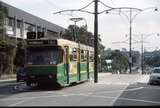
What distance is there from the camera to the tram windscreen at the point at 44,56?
27.5m

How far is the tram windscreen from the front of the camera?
27.5 m

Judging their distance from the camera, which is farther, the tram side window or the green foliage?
the green foliage

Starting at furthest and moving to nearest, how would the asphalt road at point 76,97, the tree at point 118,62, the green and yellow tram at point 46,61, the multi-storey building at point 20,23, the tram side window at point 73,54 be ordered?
the tree at point 118,62, the multi-storey building at point 20,23, the tram side window at point 73,54, the green and yellow tram at point 46,61, the asphalt road at point 76,97

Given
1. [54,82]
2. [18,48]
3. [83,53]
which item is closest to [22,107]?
[54,82]

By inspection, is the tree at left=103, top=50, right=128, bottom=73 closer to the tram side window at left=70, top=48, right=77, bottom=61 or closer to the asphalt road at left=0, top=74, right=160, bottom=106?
the tram side window at left=70, top=48, right=77, bottom=61

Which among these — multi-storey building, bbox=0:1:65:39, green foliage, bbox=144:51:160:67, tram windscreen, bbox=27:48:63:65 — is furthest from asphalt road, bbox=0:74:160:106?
green foliage, bbox=144:51:160:67

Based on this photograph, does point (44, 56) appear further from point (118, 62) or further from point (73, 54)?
point (118, 62)

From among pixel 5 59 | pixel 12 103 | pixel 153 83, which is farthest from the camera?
pixel 5 59

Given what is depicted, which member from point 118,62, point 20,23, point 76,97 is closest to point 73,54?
point 76,97

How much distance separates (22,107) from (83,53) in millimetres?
17346

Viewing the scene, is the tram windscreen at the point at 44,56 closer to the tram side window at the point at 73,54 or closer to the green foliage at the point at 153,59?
the tram side window at the point at 73,54

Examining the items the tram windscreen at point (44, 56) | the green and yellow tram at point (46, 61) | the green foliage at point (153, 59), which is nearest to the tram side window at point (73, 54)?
the green and yellow tram at point (46, 61)

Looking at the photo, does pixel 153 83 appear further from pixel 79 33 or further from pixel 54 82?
pixel 79 33

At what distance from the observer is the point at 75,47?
1241 inches
